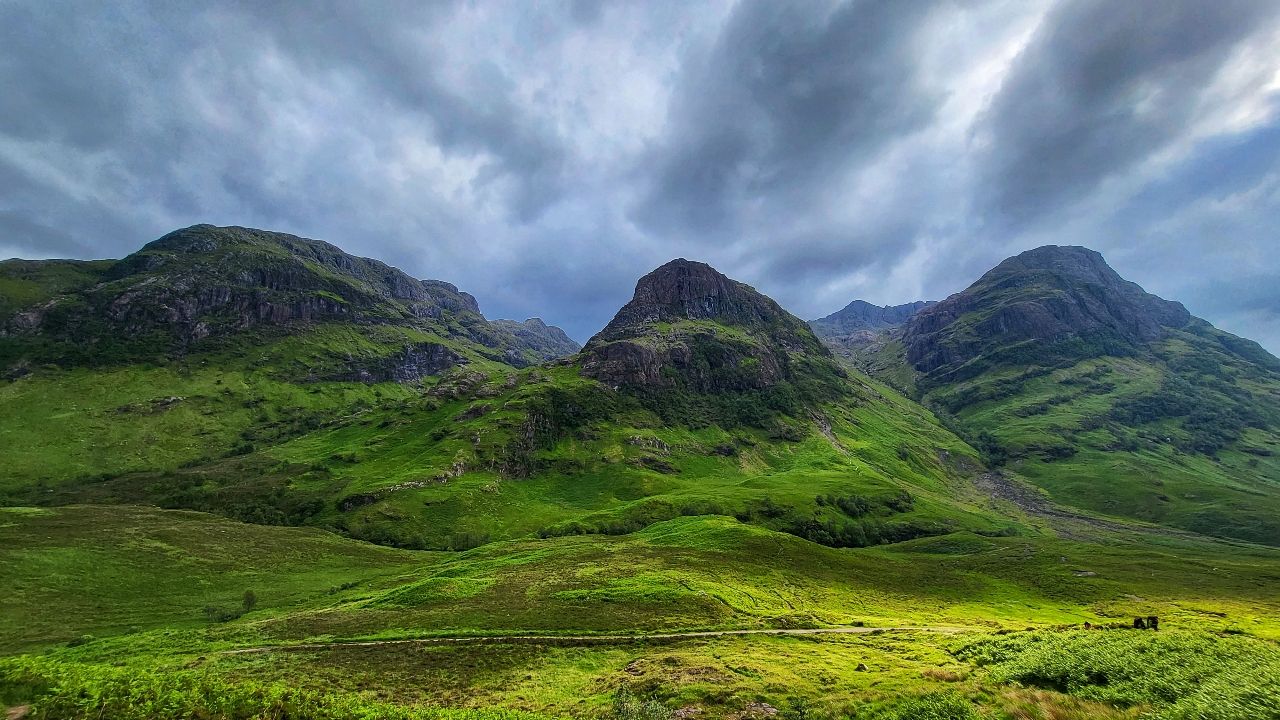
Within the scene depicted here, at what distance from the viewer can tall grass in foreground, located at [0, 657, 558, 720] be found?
20.2 metres

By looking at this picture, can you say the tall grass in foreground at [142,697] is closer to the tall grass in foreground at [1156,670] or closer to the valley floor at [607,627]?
the valley floor at [607,627]

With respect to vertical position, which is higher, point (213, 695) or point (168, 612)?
point (213, 695)

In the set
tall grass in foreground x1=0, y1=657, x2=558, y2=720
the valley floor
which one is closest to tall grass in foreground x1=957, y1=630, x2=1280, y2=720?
the valley floor

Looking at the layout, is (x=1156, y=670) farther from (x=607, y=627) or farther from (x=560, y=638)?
(x=560, y=638)

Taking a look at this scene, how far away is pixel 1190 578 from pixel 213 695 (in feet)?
617

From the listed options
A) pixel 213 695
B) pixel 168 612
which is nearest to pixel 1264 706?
pixel 213 695

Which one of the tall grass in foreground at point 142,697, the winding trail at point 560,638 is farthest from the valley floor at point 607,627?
the winding trail at point 560,638

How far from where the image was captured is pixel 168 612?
8494cm

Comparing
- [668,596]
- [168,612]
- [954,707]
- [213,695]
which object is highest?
[213,695]

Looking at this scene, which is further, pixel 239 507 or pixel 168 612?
pixel 239 507

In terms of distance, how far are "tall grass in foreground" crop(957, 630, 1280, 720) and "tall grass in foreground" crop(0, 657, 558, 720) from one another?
39211 mm

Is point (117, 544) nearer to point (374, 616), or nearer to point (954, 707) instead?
point (374, 616)

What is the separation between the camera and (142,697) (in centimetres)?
2188

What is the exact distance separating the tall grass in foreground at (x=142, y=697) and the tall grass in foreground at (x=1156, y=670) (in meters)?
39.2
